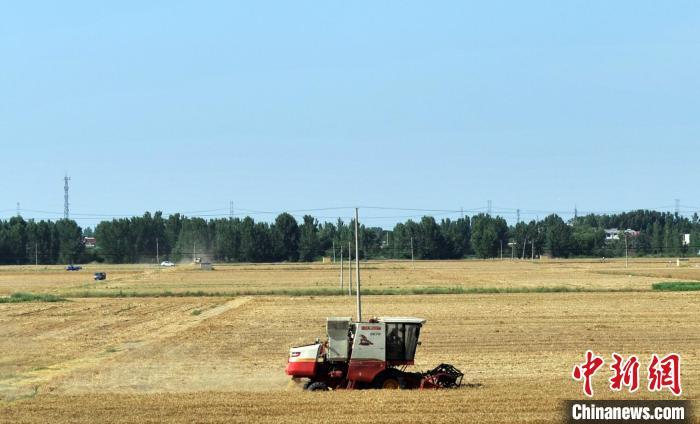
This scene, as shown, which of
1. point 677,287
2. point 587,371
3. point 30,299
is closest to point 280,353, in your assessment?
point 587,371

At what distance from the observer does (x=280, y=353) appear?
35.9 m

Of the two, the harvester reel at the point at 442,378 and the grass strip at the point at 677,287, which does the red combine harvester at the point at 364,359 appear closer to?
the harvester reel at the point at 442,378

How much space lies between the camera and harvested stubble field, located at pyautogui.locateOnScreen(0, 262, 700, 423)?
72.1 ft

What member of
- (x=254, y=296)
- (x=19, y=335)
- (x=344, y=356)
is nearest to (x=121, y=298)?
(x=254, y=296)

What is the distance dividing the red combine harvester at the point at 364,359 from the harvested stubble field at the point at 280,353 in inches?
31.3

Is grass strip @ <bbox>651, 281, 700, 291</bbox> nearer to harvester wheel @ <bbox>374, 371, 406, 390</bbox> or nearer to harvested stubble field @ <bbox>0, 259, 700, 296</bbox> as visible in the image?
harvested stubble field @ <bbox>0, 259, 700, 296</bbox>

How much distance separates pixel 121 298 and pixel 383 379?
54.7 meters

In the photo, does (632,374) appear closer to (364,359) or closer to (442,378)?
(442,378)

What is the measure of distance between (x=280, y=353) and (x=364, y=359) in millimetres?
11568

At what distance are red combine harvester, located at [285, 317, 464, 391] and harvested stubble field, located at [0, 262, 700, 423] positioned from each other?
31.3 inches

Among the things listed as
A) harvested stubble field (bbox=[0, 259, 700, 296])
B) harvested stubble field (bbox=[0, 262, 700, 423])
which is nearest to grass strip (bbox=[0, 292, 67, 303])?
harvested stubble field (bbox=[0, 262, 700, 423])

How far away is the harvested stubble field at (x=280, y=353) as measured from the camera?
72.1 feet

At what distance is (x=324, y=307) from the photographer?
61.2 m

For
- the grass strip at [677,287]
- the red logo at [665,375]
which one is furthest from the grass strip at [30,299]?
the red logo at [665,375]
